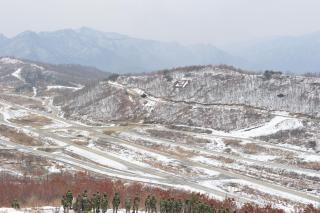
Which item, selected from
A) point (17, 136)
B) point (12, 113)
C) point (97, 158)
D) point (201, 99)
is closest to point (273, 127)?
point (201, 99)

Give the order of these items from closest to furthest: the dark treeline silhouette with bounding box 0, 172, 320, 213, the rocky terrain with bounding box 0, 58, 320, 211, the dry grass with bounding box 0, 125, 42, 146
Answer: the dark treeline silhouette with bounding box 0, 172, 320, 213
the rocky terrain with bounding box 0, 58, 320, 211
the dry grass with bounding box 0, 125, 42, 146

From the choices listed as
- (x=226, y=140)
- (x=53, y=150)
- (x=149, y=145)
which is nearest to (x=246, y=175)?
(x=226, y=140)

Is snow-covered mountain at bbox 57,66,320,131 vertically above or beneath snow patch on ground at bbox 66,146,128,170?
above

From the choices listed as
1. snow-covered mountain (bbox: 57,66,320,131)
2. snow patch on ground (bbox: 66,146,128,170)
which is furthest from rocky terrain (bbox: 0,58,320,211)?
snow-covered mountain (bbox: 57,66,320,131)

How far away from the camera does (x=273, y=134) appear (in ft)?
373

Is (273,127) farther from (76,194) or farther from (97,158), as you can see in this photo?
(76,194)

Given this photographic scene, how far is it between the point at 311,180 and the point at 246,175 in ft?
39.6

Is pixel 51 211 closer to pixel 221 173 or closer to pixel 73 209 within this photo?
pixel 73 209

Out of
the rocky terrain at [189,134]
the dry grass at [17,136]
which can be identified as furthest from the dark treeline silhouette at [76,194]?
the dry grass at [17,136]

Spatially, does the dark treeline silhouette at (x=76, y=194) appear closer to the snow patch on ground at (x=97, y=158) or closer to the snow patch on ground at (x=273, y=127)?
the snow patch on ground at (x=97, y=158)

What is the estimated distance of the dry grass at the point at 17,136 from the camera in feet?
373

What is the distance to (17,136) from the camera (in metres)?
121

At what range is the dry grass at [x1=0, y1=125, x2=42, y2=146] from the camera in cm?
11375

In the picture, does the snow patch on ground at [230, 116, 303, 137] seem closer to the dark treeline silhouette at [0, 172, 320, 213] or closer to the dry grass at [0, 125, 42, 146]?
the dry grass at [0, 125, 42, 146]
